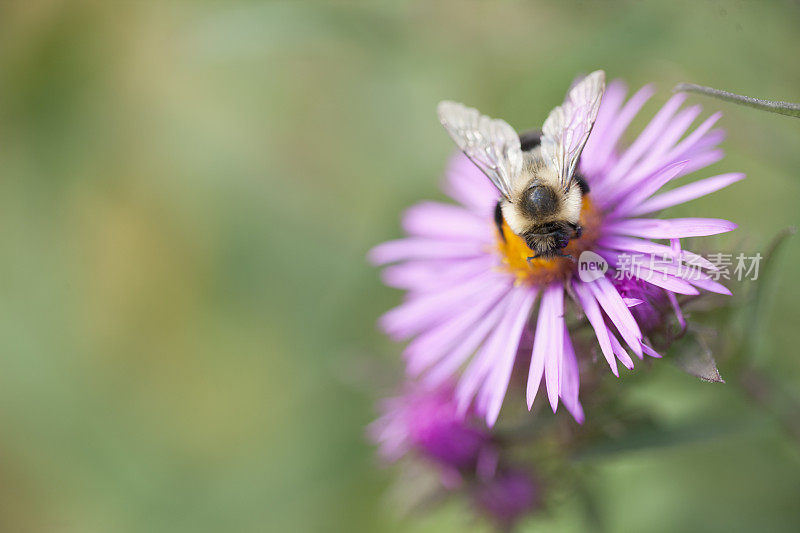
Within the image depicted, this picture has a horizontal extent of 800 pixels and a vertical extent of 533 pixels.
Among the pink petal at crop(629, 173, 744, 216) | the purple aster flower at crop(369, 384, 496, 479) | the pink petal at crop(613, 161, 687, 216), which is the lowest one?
the purple aster flower at crop(369, 384, 496, 479)

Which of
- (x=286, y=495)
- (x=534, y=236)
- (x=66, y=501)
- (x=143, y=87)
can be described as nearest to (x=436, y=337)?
(x=534, y=236)

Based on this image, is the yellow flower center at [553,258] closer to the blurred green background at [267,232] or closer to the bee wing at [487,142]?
the bee wing at [487,142]

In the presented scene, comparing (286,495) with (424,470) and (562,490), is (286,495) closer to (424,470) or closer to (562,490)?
(424,470)

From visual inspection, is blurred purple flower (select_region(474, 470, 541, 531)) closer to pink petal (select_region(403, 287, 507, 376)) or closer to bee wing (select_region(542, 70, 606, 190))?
A: pink petal (select_region(403, 287, 507, 376))

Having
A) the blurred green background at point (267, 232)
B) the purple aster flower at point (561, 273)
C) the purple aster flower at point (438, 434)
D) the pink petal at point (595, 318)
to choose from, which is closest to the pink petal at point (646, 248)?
the purple aster flower at point (561, 273)

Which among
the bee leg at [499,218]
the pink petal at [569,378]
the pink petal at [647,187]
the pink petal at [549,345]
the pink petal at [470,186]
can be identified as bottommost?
the pink petal at [569,378]

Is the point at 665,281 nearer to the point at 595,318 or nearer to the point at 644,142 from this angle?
the point at 595,318

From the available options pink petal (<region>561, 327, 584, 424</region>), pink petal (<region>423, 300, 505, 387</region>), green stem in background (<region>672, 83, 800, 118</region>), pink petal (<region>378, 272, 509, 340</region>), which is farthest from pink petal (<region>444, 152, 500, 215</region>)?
green stem in background (<region>672, 83, 800, 118</region>)
